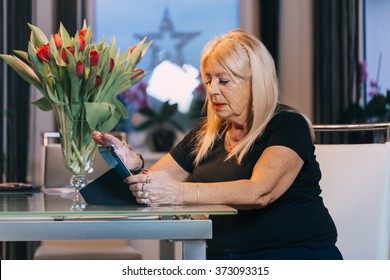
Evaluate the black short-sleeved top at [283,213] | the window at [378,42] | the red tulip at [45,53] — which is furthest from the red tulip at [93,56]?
the window at [378,42]

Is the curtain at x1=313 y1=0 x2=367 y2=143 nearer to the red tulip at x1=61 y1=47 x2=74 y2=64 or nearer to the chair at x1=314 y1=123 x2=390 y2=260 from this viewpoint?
the chair at x1=314 y1=123 x2=390 y2=260

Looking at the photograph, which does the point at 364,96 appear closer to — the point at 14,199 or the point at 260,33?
the point at 260,33

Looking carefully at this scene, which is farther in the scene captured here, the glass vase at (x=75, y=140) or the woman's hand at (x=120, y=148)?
the glass vase at (x=75, y=140)

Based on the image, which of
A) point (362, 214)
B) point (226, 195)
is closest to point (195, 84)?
point (362, 214)

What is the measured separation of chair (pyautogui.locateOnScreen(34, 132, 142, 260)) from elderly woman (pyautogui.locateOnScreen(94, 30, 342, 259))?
1052mm

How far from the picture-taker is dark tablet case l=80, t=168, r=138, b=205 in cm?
212

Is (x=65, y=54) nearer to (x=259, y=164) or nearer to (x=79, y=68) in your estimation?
(x=79, y=68)

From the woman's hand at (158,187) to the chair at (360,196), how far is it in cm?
76

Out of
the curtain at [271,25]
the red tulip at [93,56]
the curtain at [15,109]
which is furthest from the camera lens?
the curtain at [271,25]

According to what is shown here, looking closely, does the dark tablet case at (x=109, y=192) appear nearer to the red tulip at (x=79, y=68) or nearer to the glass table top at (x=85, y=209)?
the glass table top at (x=85, y=209)

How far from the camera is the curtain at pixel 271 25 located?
5.30 meters

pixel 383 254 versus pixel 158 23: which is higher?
pixel 158 23
